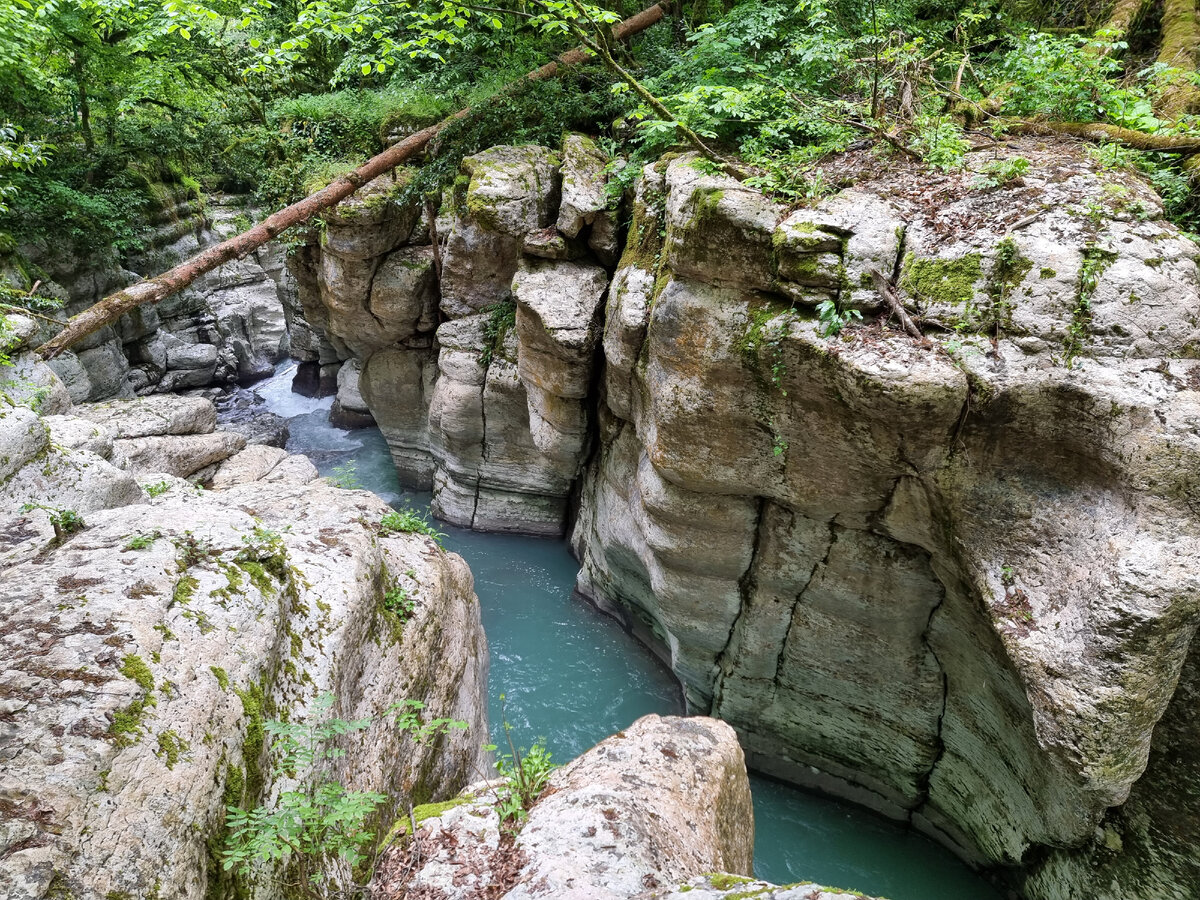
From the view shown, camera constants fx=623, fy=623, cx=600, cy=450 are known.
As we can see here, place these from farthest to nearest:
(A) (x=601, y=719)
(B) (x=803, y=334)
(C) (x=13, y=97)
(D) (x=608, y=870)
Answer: (C) (x=13, y=97)
(A) (x=601, y=719)
(B) (x=803, y=334)
(D) (x=608, y=870)

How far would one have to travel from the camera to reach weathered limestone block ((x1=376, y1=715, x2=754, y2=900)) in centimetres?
300

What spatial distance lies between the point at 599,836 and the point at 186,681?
7.91 feet

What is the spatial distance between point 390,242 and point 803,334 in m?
8.91

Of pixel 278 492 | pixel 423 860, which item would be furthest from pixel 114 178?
pixel 423 860

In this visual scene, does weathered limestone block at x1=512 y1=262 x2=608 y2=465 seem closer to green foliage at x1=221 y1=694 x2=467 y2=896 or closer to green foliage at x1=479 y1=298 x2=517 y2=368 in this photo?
green foliage at x1=479 y1=298 x2=517 y2=368

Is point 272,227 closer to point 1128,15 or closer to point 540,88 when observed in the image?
point 540,88

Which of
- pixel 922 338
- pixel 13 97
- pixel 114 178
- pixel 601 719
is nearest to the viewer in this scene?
pixel 922 338

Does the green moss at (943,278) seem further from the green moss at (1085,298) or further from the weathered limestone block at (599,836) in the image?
the weathered limestone block at (599,836)

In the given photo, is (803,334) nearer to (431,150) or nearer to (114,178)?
(431,150)

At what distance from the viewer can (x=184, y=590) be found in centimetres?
396

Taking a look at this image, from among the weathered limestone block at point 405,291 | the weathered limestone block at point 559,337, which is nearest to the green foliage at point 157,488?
the weathered limestone block at point 559,337

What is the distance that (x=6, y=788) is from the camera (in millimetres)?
2637

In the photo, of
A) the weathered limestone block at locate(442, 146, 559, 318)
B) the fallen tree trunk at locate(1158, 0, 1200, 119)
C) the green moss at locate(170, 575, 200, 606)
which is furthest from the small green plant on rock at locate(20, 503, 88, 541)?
the fallen tree trunk at locate(1158, 0, 1200, 119)

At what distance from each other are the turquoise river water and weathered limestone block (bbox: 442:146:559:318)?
5.52 metres
